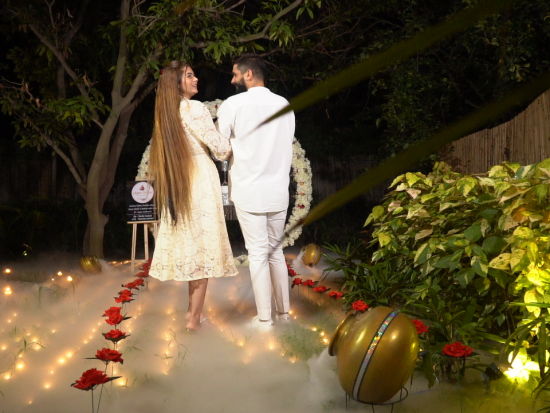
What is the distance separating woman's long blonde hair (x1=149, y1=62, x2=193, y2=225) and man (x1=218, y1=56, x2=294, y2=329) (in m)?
0.28

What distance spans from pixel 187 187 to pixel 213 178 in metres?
0.19

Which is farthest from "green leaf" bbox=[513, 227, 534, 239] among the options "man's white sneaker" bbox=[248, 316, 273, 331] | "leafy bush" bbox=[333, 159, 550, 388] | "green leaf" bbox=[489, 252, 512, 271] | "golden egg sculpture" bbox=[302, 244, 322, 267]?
"golden egg sculpture" bbox=[302, 244, 322, 267]

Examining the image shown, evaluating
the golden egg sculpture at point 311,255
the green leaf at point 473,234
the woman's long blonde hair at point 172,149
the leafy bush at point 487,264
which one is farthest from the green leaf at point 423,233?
the golden egg sculpture at point 311,255

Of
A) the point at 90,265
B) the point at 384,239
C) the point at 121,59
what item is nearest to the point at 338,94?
the point at 121,59

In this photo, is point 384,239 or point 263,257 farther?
point 384,239

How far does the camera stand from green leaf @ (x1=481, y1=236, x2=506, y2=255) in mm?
2764

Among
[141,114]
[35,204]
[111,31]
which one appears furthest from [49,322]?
[141,114]

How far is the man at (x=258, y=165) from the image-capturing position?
3510mm

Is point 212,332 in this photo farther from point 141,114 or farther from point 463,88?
point 141,114

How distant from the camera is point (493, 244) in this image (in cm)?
277

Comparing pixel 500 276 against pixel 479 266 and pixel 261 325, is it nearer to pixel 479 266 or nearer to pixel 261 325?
pixel 479 266

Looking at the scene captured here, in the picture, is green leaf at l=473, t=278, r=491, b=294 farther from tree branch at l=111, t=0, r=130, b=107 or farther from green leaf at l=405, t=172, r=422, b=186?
tree branch at l=111, t=0, r=130, b=107

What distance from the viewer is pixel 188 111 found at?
11.8 feet

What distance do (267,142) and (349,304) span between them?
1.29 m
